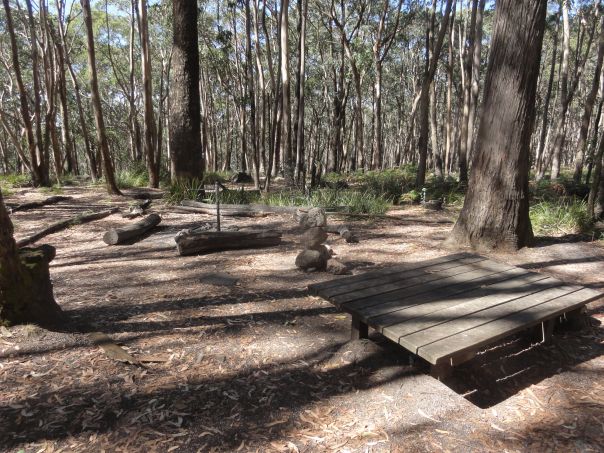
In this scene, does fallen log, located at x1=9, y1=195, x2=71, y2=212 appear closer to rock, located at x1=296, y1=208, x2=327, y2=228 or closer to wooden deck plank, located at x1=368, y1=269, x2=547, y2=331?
rock, located at x1=296, y1=208, x2=327, y2=228

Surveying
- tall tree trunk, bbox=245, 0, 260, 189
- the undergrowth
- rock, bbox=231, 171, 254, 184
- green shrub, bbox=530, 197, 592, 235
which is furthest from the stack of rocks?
rock, bbox=231, 171, 254, 184

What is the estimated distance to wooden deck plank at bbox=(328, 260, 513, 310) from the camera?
308cm

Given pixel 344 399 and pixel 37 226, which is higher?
pixel 37 226

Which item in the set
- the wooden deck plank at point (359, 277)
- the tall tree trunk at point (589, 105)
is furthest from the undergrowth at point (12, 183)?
the tall tree trunk at point (589, 105)

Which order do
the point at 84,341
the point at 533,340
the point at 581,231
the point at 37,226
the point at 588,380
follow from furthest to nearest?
the point at 37,226
the point at 581,231
the point at 533,340
the point at 84,341
the point at 588,380

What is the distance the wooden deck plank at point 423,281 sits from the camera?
3084 millimetres

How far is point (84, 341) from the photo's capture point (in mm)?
3096

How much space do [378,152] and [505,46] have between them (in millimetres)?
14474

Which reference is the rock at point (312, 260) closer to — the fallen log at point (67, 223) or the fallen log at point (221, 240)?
the fallen log at point (221, 240)

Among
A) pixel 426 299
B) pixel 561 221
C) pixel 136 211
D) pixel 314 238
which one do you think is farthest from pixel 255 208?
pixel 426 299

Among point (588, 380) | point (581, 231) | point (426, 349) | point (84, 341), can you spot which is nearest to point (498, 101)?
point (581, 231)

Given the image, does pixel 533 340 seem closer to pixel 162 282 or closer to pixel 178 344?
pixel 178 344

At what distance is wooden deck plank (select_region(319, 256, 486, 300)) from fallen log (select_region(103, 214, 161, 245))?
4272 millimetres

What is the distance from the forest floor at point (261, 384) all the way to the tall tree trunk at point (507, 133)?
5.48ft
